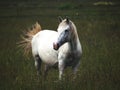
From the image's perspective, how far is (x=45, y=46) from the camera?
859 centimetres

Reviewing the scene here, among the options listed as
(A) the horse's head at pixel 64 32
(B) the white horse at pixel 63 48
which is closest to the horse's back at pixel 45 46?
(B) the white horse at pixel 63 48

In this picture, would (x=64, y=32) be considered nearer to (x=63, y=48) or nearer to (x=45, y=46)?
(x=63, y=48)

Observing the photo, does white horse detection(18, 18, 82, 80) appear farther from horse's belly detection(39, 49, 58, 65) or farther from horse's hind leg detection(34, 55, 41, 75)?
horse's hind leg detection(34, 55, 41, 75)

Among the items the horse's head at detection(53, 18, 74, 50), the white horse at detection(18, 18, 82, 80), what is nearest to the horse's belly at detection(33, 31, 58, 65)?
the white horse at detection(18, 18, 82, 80)

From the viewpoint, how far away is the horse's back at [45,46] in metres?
8.24

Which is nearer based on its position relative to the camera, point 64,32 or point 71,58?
point 64,32

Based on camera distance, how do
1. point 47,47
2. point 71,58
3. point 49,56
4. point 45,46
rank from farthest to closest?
point 45,46 → point 47,47 → point 49,56 → point 71,58

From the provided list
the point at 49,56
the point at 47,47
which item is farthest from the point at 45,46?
the point at 49,56

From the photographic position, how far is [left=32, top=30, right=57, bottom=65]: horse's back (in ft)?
27.0

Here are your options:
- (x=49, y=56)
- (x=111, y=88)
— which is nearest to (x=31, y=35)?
(x=49, y=56)

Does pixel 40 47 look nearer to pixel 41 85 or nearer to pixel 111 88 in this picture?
pixel 41 85

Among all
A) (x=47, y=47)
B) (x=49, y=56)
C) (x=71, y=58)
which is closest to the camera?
(x=71, y=58)

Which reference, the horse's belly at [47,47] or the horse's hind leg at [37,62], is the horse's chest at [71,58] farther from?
the horse's hind leg at [37,62]

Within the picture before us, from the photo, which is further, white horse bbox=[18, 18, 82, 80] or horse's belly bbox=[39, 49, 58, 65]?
horse's belly bbox=[39, 49, 58, 65]
